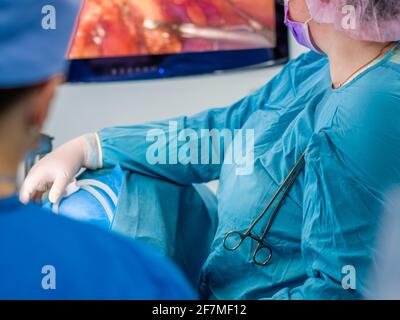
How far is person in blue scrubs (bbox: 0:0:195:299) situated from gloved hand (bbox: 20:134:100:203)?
824mm

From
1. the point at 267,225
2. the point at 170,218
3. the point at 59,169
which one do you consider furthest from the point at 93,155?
the point at 267,225

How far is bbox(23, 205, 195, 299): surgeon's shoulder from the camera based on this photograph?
677mm

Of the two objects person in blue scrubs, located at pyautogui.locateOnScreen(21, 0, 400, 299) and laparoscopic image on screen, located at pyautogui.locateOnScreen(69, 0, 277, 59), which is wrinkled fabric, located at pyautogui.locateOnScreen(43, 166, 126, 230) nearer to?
person in blue scrubs, located at pyautogui.locateOnScreen(21, 0, 400, 299)

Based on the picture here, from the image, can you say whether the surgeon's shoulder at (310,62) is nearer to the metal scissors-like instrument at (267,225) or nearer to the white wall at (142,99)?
the metal scissors-like instrument at (267,225)

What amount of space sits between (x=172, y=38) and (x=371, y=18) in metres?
1.03

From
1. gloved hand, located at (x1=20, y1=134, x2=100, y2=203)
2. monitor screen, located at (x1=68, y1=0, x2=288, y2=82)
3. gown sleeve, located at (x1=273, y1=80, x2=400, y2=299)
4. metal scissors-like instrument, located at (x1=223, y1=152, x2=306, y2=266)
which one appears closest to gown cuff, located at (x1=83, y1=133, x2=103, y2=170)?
gloved hand, located at (x1=20, y1=134, x2=100, y2=203)

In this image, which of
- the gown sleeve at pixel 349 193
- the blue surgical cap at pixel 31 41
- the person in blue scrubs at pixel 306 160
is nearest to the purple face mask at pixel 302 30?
the person in blue scrubs at pixel 306 160

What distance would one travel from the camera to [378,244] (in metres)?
1.30

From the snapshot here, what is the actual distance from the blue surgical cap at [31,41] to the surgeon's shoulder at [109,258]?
0.12 metres

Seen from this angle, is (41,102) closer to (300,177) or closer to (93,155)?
(300,177)

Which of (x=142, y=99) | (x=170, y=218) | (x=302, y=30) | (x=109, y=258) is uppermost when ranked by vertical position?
(x=302, y=30)

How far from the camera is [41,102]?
704 millimetres
